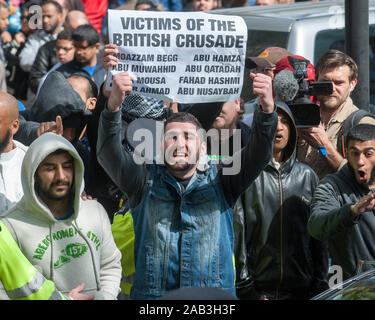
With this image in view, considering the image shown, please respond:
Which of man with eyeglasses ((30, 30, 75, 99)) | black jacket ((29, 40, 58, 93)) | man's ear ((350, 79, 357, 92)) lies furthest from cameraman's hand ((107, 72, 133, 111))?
black jacket ((29, 40, 58, 93))

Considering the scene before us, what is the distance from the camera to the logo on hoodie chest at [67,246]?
4078 mm

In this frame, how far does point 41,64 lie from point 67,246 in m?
5.29

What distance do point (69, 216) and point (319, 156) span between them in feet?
6.55

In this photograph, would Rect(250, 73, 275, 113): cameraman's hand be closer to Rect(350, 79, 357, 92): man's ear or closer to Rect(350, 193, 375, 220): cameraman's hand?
Rect(350, 193, 375, 220): cameraman's hand

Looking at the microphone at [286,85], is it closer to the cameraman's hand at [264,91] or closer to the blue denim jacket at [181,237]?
the cameraman's hand at [264,91]

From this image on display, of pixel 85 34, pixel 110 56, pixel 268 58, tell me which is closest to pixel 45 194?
pixel 110 56

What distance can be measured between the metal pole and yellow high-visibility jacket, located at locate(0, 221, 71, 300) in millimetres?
2791

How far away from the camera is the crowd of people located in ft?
13.7

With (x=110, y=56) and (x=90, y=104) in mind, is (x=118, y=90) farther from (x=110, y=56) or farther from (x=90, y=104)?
(x=90, y=104)

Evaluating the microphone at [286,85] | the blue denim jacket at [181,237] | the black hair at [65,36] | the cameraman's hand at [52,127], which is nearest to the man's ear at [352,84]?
the microphone at [286,85]

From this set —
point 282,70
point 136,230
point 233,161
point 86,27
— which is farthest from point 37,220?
point 86,27

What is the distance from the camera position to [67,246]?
4.15 meters

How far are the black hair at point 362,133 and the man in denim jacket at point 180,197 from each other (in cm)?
73

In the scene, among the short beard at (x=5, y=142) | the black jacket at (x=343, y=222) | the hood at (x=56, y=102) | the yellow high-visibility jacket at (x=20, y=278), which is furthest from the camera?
the hood at (x=56, y=102)
